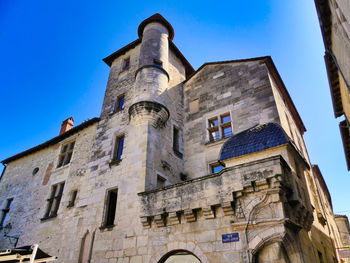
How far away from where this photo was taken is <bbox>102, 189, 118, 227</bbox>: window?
9251mm

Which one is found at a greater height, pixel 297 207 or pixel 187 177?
pixel 187 177

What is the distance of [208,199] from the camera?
6.90 m

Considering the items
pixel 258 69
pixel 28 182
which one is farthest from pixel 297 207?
pixel 28 182

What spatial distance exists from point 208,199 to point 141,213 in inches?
92.2

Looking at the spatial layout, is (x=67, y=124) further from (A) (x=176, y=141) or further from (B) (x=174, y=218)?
(B) (x=174, y=218)

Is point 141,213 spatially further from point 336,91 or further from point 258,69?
point 336,91

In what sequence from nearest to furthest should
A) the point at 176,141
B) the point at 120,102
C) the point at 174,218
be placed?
the point at 174,218 < the point at 176,141 < the point at 120,102

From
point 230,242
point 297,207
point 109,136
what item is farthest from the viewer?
point 109,136

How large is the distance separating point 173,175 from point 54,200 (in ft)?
20.4

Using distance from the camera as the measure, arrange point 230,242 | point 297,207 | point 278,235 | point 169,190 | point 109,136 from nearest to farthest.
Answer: point 278,235, point 230,242, point 297,207, point 169,190, point 109,136

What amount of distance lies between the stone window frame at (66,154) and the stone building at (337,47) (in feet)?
40.5

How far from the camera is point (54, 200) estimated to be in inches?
479

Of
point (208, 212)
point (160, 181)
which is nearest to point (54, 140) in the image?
point (160, 181)

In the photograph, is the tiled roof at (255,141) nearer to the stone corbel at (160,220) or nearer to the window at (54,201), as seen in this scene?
the stone corbel at (160,220)
